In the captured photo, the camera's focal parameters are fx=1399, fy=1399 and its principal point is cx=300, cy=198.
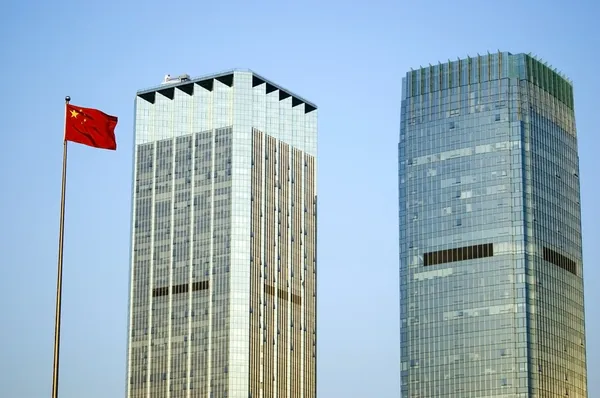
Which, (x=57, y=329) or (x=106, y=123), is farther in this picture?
(x=106, y=123)

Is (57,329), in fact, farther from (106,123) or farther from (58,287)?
(106,123)

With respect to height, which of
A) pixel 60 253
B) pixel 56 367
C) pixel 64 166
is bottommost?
pixel 56 367

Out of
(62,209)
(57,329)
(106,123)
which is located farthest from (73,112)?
(57,329)

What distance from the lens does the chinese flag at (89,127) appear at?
410 feet

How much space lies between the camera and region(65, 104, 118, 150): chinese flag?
4924 inches

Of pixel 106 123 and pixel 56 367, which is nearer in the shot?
pixel 56 367

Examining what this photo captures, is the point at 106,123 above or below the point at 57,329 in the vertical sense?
above

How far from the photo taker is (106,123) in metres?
128

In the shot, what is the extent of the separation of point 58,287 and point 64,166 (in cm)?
1115

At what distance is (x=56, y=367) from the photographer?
370ft

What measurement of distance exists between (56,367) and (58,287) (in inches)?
263

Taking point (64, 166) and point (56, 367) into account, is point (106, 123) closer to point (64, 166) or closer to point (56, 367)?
point (64, 166)

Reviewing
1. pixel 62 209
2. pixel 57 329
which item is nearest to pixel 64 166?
pixel 62 209

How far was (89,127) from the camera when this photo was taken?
126438 mm
